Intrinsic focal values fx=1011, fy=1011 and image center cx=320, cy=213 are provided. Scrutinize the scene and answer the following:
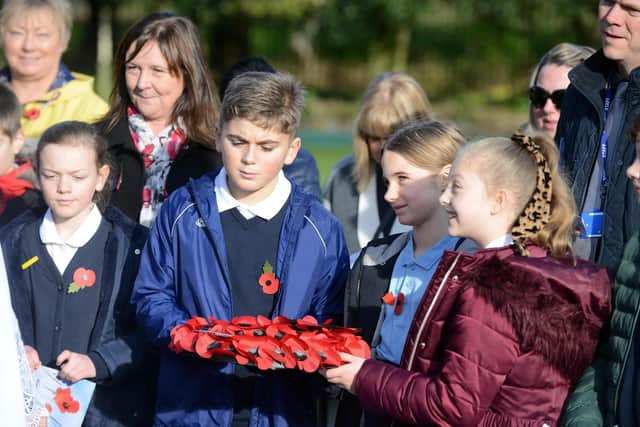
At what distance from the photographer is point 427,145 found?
438 cm

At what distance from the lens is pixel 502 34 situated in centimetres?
3281

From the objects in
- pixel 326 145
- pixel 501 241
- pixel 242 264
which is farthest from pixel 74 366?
pixel 326 145

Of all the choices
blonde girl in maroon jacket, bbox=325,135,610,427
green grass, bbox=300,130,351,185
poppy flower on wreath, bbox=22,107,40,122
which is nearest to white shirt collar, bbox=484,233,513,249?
blonde girl in maroon jacket, bbox=325,135,610,427

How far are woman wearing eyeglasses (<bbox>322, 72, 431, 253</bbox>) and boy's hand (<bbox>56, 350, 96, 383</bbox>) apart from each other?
1.90m

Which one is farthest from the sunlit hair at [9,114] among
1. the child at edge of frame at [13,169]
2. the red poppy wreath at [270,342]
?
the red poppy wreath at [270,342]

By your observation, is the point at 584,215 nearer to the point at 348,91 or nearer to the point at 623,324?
the point at 623,324

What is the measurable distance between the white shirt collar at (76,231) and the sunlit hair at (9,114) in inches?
22.6

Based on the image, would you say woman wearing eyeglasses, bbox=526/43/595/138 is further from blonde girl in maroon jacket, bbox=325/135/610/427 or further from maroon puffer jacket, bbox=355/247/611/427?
maroon puffer jacket, bbox=355/247/611/427

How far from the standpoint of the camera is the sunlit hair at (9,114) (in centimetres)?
508

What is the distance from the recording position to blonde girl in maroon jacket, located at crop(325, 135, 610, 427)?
3340 mm

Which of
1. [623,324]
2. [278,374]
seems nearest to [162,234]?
[278,374]

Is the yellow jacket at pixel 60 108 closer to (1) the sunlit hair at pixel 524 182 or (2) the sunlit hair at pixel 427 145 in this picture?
(2) the sunlit hair at pixel 427 145

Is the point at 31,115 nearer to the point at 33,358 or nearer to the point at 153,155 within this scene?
the point at 153,155

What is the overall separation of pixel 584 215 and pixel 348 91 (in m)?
28.4
